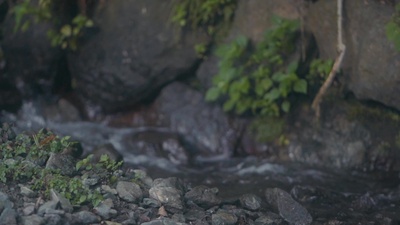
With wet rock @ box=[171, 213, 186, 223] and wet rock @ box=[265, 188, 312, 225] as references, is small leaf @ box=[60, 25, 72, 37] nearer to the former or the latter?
wet rock @ box=[265, 188, 312, 225]

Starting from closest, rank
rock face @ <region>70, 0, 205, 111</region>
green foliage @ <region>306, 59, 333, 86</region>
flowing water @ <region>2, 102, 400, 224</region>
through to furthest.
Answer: flowing water @ <region>2, 102, 400, 224</region>
green foliage @ <region>306, 59, 333, 86</region>
rock face @ <region>70, 0, 205, 111</region>

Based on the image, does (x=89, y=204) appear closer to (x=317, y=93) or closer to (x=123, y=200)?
(x=123, y=200)

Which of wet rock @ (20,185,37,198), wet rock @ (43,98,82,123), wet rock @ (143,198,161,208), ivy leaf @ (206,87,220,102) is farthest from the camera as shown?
wet rock @ (43,98,82,123)

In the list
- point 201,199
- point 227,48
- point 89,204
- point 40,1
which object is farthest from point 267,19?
point 89,204

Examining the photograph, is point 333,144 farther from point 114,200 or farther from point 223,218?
point 114,200

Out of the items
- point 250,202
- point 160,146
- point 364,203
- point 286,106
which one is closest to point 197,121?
point 160,146

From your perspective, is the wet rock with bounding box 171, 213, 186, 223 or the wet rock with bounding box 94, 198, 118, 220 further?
the wet rock with bounding box 171, 213, 186, 223

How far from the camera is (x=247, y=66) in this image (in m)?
7.64

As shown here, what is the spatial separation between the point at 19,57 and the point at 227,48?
101 inches

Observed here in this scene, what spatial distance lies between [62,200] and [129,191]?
536 mm

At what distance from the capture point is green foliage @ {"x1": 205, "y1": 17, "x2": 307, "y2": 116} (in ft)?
24.3

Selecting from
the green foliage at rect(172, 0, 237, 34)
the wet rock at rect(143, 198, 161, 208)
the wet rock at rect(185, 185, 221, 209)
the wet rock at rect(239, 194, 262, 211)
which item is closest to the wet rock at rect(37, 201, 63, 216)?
the wet rock at rect(143, 198, 161, 208)

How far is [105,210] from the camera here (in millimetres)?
4590

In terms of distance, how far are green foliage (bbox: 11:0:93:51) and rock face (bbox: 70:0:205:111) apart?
0.17 meters
